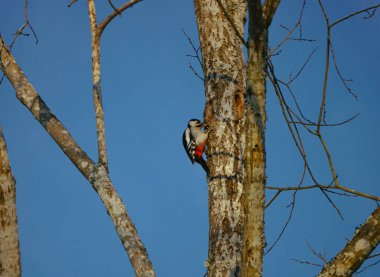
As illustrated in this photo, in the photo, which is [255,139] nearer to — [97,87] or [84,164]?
[84,164]

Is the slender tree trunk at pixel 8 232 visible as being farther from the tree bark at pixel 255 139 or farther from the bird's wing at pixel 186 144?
the bird's wing at pixel 186 144

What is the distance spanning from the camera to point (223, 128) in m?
3.88

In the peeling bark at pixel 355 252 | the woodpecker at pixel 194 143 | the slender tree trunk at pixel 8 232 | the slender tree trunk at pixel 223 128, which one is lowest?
the peeling bark at pixel 355 252

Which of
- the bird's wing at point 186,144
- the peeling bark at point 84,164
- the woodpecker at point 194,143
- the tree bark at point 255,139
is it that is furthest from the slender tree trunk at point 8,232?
the bird's wing at point 186,144

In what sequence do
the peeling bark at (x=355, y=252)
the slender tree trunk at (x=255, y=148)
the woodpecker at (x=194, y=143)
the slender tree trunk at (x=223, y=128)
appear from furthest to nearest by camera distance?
the woodpecker at (x=194, y=143) < the slender tree trunk at (x=223, y=128) < the peeling bark at (x=355, y=252) < the slender tree trunk at (x=255, y=148)

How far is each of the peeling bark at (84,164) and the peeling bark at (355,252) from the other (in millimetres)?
1060

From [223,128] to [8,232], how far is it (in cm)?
171

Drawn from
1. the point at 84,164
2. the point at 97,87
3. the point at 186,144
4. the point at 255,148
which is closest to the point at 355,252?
the point at 255,148

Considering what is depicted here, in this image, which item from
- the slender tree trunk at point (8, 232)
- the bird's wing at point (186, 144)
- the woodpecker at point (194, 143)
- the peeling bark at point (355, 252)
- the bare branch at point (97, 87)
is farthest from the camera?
the bird's wing at point (186, 144)

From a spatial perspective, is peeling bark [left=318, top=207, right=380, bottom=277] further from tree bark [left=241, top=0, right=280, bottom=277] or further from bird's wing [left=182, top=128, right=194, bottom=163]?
bird's wing [left=182, top=128, right=194, bottom=163]

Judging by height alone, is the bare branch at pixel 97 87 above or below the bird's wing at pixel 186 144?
below

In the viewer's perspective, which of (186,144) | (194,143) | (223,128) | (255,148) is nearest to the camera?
(255,148)

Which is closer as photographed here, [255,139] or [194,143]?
[255,139]

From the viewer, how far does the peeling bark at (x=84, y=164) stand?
300cm
